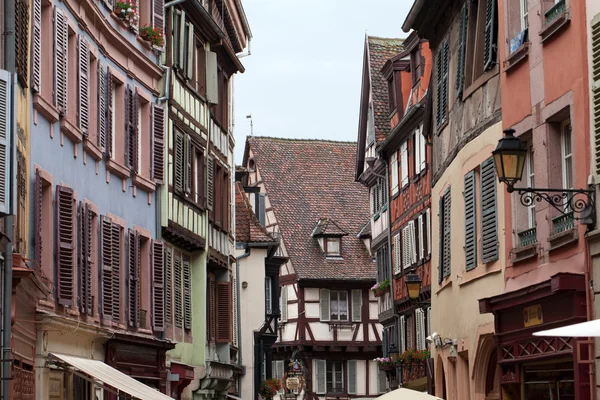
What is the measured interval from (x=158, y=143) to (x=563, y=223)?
11445mm

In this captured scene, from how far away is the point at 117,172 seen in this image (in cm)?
2211

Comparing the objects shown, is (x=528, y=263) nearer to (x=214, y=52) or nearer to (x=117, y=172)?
(x=117, y=172)

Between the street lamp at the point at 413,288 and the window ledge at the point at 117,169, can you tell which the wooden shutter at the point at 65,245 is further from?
the street lamp at the point at 413,288

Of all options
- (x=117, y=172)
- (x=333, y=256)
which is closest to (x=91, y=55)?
(x=117, y=172)

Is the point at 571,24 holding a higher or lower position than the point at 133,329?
higher

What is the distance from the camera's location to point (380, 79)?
42.2 m

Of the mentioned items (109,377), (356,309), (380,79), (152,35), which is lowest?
(109,377)

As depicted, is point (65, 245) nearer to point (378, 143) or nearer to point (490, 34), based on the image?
point (490, 34)

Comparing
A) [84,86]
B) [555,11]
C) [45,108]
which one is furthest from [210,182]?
[555,11]

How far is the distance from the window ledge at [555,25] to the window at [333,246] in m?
42.8

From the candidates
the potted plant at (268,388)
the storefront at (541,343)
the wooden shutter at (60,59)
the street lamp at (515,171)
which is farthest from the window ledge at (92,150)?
the potted plant at (268,388)

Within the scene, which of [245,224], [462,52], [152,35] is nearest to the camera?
[462,52]

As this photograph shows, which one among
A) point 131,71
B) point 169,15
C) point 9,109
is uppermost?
point 169,15

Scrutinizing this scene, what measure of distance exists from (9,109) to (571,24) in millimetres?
5742
